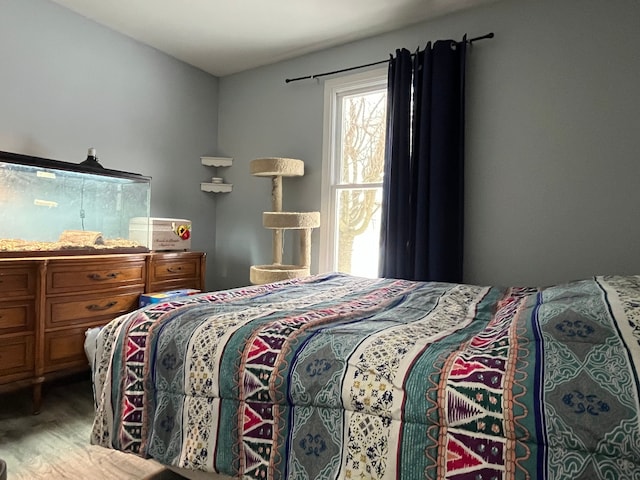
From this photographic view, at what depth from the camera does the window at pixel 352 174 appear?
2.98m

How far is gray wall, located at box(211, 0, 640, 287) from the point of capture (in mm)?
2105

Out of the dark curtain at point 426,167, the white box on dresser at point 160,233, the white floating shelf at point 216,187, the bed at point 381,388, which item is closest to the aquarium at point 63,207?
the white box on dresser at point 160,233

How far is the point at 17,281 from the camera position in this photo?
203 cm

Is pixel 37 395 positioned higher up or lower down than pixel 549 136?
lower down

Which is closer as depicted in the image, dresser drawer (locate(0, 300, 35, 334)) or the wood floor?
the wood floor

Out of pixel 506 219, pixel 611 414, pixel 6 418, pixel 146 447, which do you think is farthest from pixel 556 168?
pixel 6 418

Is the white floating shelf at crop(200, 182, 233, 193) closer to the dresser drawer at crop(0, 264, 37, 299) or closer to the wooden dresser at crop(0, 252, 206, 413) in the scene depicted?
the wooden dresser at crop(0, 252, 206, 413)

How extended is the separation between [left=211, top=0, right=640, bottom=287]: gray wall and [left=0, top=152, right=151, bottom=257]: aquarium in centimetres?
207

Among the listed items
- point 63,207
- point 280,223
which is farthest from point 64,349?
point 280,223

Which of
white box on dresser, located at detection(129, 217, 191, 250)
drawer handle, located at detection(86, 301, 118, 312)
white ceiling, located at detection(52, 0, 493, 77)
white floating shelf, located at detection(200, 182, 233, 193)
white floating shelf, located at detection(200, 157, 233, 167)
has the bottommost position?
drawer handle, located at detection(86, 301, 118, 312)

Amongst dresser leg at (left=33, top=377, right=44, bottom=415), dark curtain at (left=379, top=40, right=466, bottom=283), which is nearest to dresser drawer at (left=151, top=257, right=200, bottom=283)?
dresser leg at (left=33, top=377, right=44, bottom=415)

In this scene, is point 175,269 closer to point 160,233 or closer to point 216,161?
point 160,233

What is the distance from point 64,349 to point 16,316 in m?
0.32

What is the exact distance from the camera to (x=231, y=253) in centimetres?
368
